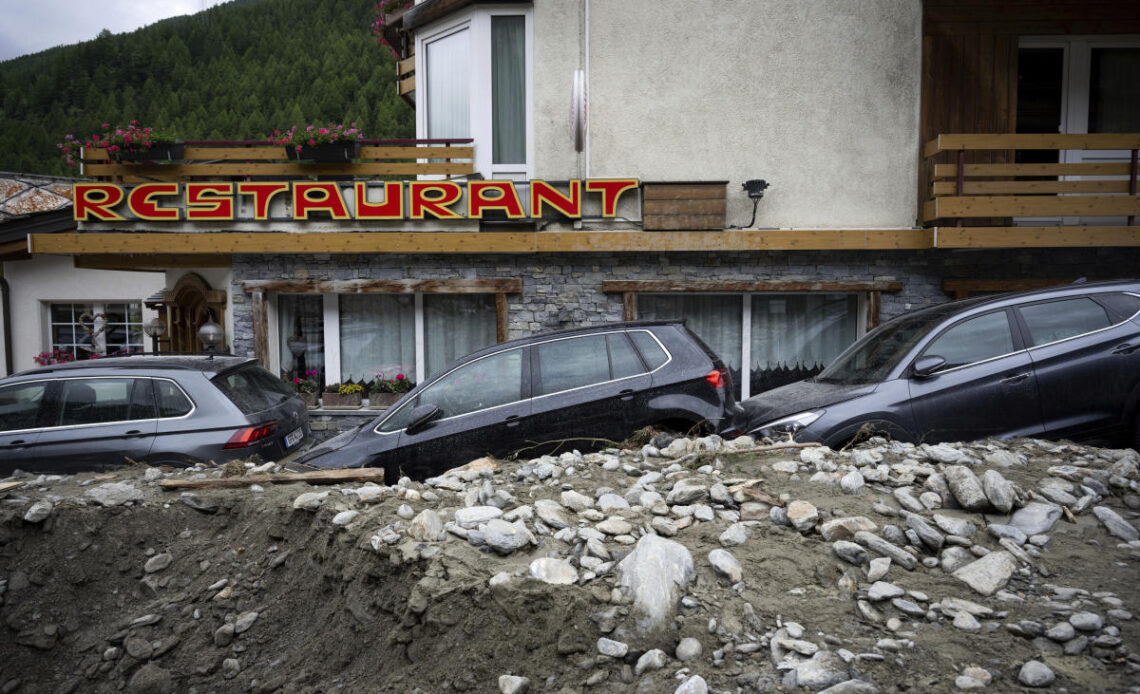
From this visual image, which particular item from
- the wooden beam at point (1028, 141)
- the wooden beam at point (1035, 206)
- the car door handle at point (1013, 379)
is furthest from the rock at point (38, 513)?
the wooden beam at point (1028, 141)

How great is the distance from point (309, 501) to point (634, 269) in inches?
276

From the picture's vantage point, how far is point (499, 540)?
11.7ft

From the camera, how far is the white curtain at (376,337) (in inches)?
440

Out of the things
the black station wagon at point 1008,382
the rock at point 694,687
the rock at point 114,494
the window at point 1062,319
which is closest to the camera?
the rock at point 694,687

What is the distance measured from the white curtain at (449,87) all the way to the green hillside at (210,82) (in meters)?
19.6

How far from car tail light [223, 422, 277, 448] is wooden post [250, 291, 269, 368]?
4173 millimetres

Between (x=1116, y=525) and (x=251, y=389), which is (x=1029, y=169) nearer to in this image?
(x=1116, y=525)

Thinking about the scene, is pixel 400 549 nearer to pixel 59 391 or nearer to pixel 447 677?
pixel 447 677

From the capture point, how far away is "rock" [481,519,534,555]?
139 inches

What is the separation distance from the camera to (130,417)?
22.2ft

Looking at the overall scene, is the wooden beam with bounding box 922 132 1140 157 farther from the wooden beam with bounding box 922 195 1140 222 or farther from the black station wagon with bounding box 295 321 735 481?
the black station wagon with bounding box 295 321 735 481

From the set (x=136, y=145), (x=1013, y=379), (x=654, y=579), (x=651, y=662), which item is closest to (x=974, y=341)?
(x=1013, y=379)

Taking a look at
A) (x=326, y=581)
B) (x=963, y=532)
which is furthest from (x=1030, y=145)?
(x=326, y=581)

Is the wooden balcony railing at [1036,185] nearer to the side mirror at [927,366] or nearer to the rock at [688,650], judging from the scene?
the side mirror at [927,366]
